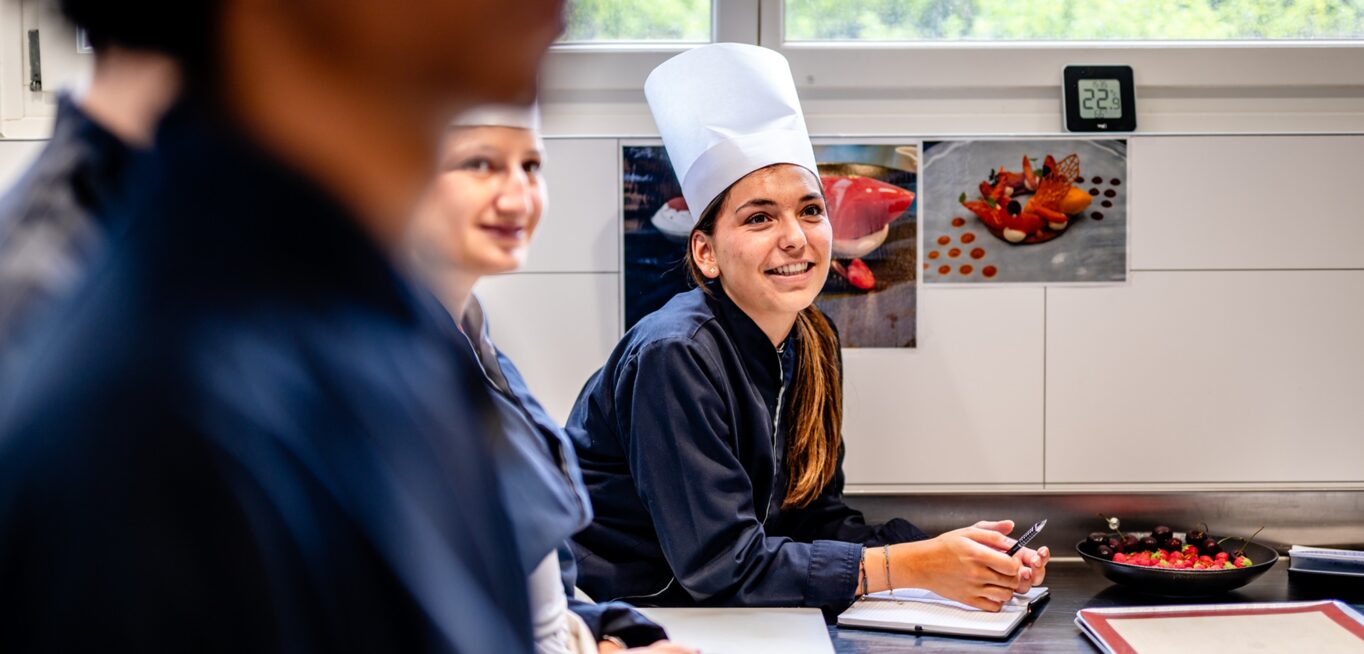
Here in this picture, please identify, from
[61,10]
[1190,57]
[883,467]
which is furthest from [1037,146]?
[61,10]

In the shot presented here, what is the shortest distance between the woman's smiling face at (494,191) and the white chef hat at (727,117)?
2.09 ft

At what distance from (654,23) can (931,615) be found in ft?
3.61

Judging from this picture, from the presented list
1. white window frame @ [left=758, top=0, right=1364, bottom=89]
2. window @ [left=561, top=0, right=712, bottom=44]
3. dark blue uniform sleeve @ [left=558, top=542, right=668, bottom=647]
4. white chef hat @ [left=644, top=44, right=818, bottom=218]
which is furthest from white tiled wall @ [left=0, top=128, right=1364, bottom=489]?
dark blue uniform sleeve @ [left=558, top=542, right=668, bottom=647]

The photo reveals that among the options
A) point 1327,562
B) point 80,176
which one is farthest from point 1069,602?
point 80,176

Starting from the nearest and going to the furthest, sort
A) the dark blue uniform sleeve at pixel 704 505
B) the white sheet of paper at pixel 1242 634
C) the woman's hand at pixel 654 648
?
1. the woman's hand at pixel 654 648
2. the white sheet of paper at pixel 1242 634
3. the dark blue uniform sleeve at pixel 704 505

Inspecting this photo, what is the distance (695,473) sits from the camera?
55.5 inches

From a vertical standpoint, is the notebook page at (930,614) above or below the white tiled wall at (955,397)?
below

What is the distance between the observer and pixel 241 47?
24cm

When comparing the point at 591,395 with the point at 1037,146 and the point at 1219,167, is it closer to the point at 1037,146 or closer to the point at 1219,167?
the point at 1037,146

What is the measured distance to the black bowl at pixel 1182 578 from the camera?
149 cm

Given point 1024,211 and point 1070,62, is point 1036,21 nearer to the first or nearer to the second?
point 1070,62

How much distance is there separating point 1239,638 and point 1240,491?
2.13 ft

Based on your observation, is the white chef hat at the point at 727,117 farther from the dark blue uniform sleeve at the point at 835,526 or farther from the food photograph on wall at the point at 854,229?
the dark blue uniform sleeve at the point at 835,526

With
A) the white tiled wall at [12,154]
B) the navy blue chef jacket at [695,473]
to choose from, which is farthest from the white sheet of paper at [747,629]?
the white tiled wall at [12,154]
